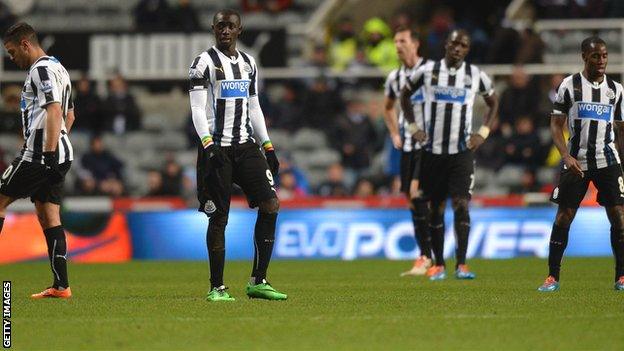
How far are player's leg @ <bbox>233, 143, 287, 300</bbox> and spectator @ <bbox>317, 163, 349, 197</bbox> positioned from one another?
9.69 m

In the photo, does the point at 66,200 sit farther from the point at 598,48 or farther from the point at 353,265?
the point at 598,48

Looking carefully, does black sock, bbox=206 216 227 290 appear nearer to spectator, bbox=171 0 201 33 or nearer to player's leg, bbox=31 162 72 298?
player's leg, bbox=31 162 72 298

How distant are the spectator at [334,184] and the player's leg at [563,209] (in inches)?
354

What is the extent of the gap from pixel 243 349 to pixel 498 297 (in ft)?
11.4

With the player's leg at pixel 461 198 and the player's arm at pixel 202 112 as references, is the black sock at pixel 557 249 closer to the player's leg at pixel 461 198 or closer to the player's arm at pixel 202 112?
the player's leg at pixel 461 198

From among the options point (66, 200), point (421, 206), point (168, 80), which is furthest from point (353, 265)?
point (168, 80)

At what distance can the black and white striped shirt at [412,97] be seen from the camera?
13586mm

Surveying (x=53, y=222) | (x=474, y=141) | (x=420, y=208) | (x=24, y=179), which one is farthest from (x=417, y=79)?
(x=24, y=179)

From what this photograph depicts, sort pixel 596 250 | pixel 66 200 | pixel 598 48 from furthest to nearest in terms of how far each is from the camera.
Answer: pixel 66 200, pixel 596 250, pixel 598 48

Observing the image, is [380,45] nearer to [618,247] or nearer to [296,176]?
[296,176]

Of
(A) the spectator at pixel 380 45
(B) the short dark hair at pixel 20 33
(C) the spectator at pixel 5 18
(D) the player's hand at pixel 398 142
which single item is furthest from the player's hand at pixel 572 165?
(C) the spectator at pixel 5 18

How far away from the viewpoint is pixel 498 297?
10203mm

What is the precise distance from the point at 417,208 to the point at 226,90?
4.50 metres

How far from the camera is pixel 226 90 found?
A: 31.8 feet
